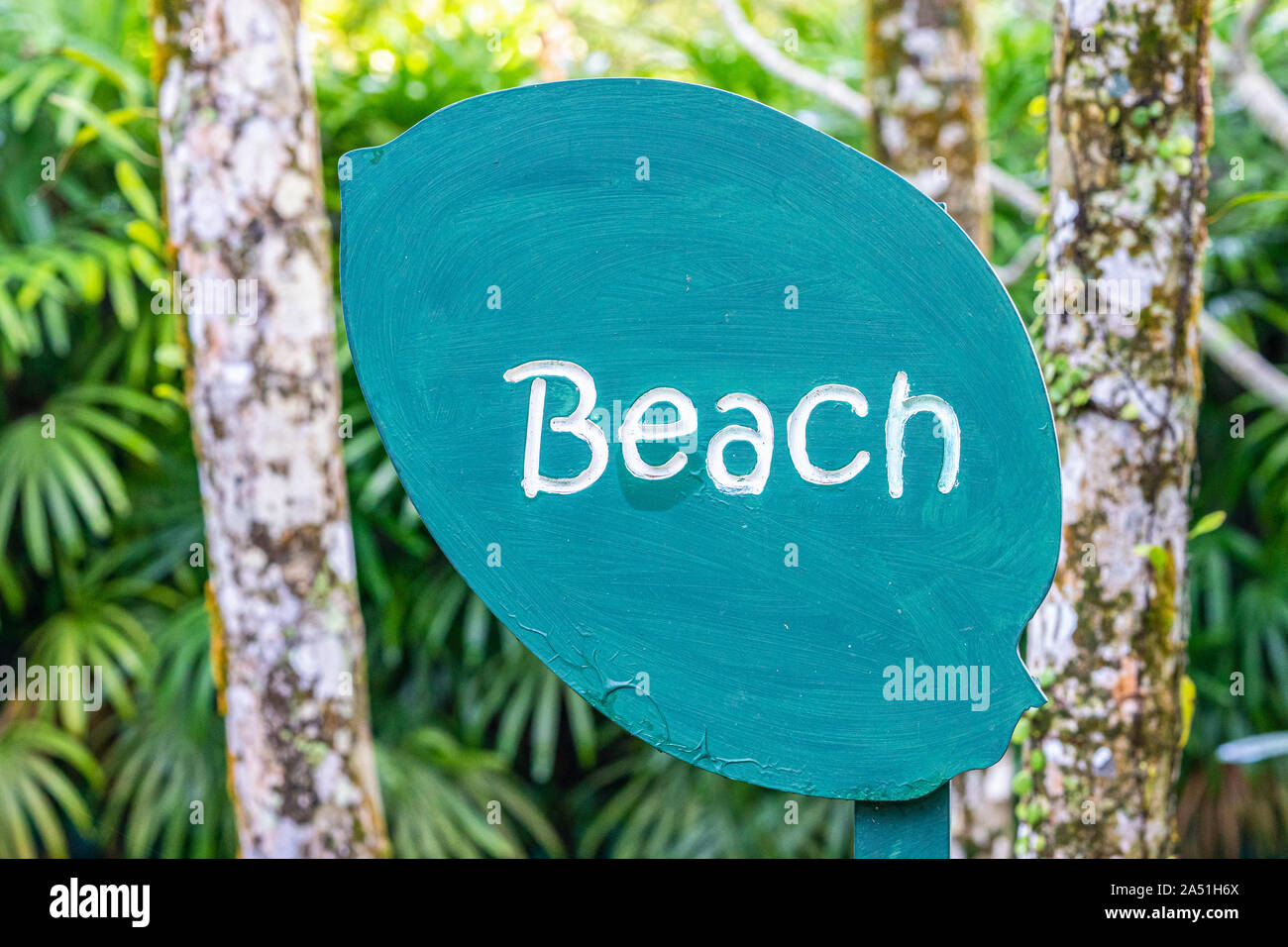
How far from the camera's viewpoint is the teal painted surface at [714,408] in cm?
70

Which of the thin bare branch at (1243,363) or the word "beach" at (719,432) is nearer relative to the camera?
the word "beach" at (719,432)

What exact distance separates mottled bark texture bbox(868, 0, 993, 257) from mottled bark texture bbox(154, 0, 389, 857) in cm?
100

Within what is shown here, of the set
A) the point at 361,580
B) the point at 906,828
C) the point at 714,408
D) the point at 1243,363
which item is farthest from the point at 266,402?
the point at 1243,363

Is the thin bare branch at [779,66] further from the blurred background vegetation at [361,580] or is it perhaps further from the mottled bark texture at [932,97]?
the blurred background vegetation at [361,580]

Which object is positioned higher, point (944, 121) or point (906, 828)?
point (944, 121)

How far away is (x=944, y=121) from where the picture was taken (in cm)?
178

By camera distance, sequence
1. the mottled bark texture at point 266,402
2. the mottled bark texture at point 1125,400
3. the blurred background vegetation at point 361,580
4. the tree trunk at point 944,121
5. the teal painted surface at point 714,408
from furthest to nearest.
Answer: the blurred background vegetation at point 361,580, the tree trunk at point 944,121, the mottled bark texture at point 266,402, the mottled bark texture at point 1125,400, the teal painted surface at point 714,408

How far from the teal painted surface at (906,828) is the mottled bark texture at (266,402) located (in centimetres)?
78

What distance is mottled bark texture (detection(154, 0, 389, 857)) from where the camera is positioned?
1.24 m

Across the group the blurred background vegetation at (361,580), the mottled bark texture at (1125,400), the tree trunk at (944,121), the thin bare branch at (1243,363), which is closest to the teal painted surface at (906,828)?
the mottled bark texture at (1125,400)

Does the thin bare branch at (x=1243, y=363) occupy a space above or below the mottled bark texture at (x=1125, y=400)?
above

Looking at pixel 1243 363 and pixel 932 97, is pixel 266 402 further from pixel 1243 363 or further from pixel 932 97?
pixel 1243 363

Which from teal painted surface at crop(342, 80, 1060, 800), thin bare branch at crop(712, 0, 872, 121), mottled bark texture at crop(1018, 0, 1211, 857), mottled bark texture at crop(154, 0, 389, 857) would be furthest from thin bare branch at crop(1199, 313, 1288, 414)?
mottled bark texture at crop(154, 0, 389, 857)

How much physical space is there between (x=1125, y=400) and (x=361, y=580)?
5.80 feet
